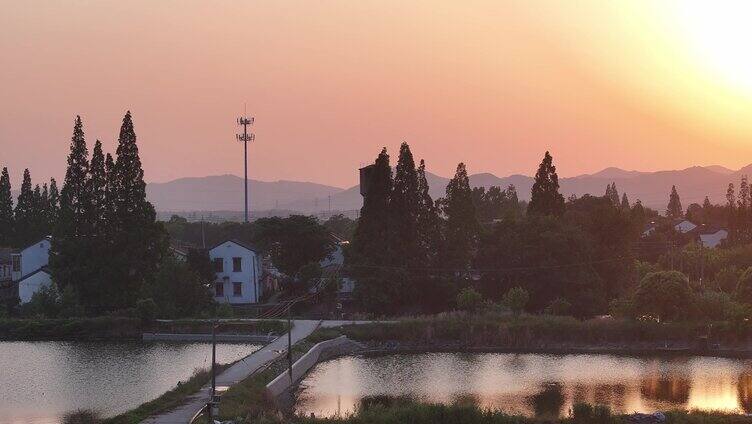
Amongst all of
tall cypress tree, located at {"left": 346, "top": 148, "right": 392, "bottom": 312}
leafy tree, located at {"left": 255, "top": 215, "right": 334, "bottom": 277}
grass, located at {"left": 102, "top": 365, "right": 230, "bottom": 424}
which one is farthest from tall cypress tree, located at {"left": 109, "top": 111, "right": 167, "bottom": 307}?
grass, located at {"left": 102, "top": 365, "right": 230, "bottom": 424}

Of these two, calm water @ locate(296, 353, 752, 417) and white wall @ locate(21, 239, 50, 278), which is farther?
white wall @ locate(21, 239, 50, 278)

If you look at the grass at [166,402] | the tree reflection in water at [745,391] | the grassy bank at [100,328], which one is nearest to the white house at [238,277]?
the grassy bank at [100,328]

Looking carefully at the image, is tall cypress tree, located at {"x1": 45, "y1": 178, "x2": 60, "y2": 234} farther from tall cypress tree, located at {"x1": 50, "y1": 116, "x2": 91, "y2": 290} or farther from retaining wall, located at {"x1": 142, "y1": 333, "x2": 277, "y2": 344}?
retaining wall, located at {"x1": 142, "y1": 333, "x2": 277, "y2": 344}

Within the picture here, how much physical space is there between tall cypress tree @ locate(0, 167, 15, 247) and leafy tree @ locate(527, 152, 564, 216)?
42.8m

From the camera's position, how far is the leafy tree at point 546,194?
65.9m

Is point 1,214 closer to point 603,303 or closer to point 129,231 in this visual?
point 129,231

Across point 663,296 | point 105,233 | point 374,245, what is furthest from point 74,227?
point 663,296

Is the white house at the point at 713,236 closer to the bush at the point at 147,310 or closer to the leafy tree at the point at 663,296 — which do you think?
the leafy tree at the point at 663,296

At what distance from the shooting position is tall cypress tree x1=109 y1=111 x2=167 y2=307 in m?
59.4

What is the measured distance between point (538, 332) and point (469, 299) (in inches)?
199

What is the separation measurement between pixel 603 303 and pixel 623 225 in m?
7.77

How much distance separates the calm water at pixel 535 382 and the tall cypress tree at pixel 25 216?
41680 mm

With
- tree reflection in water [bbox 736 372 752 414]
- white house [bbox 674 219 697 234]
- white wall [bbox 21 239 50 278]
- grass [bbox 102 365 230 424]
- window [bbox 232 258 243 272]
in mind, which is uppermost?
white house [bbox 674 219 697 234]

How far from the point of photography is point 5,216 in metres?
81.8
